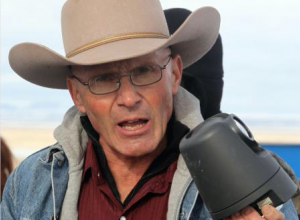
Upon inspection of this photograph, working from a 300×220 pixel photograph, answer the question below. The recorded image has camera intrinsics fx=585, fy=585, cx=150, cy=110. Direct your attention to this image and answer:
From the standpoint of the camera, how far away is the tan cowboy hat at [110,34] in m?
1.95

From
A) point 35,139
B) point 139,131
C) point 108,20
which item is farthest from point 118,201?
point 35,139

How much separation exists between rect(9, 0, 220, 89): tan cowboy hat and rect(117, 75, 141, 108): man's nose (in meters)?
0.09

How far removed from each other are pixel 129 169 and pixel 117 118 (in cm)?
26

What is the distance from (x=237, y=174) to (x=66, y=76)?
3.46 ft

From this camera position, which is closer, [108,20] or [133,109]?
[133,109]

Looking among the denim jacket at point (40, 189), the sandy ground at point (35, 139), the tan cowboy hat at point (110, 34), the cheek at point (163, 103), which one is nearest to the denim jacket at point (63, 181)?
the denim jacket at point (40, 189)

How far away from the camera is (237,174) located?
139cm

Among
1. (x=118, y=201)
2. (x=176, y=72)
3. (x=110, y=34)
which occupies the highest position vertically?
(x=110, y=34)

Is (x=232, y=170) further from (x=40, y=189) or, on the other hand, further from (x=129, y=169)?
(x=40, y=189)

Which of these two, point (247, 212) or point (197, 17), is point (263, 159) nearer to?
point (247, 212)

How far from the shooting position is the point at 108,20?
79.8 inches

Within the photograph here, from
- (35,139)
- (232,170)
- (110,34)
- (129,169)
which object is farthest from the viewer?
(35,139)

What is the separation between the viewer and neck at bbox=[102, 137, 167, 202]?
2.10m

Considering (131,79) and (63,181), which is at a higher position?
(131,79)
